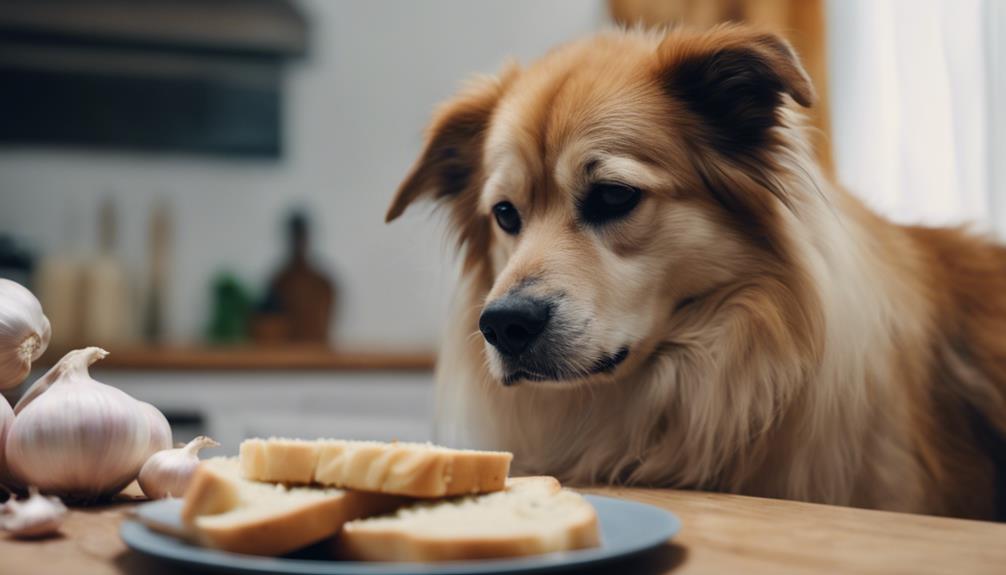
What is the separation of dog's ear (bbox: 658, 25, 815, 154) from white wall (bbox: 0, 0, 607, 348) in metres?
2.21

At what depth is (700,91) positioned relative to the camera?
1322mm

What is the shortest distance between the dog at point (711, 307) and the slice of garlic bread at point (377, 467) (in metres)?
0.54

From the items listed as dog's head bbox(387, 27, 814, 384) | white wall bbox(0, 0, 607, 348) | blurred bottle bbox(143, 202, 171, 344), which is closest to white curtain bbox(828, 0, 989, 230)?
white wall bbox(0, 0, 607, 348)

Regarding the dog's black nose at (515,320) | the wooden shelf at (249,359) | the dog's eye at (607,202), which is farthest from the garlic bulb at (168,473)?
the wooden shelf at (249,359)

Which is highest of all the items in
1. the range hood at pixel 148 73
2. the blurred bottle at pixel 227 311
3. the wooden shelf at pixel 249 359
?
the range hood at pixel 148 73

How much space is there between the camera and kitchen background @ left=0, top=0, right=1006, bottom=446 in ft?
9.37

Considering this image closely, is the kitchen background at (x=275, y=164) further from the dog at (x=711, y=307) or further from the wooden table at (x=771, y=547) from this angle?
the wooden table at (x=771, y=547)

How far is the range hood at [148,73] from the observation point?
132 inches

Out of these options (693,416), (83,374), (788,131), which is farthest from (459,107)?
(83,374)

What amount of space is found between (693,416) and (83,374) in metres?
0.78

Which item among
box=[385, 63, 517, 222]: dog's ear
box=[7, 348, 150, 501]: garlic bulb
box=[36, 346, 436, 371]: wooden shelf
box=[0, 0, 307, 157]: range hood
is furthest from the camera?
box=[0, 0, 307, 157]: range hood

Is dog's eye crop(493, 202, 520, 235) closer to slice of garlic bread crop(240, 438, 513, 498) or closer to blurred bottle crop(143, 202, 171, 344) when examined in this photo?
slice of garlic bread crop(240, 438, 513, 498)

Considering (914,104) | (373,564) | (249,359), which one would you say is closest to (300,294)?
(249,359)

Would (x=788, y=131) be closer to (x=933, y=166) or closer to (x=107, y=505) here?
(x=107, y=505)
